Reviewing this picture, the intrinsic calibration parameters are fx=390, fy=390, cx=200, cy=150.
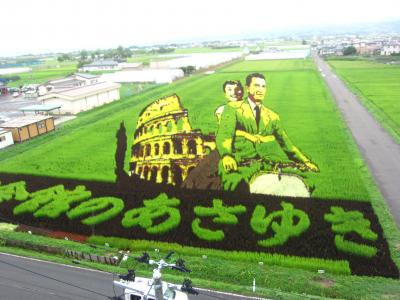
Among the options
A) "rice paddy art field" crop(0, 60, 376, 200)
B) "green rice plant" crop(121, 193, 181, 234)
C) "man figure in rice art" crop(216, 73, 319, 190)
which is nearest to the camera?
"green rice plant" crop(121, 193, 181, 234)

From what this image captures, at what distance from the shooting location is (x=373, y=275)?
14.5 meters

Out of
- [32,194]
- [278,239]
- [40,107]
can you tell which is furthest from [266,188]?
[40,107]

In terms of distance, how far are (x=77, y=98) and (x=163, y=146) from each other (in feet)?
110

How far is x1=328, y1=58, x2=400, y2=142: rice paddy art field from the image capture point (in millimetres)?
37694

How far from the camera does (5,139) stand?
3512 cm

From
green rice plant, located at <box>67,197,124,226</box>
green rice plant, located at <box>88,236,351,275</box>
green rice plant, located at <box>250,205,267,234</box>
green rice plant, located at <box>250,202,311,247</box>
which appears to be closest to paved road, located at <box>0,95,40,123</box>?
green rice plant, located at <box>67,197,124,226</box>

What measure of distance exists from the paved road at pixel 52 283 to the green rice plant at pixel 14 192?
23.7ft

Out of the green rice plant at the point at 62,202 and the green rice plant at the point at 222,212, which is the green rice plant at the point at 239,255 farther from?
the green rice plant at the point at 62,202

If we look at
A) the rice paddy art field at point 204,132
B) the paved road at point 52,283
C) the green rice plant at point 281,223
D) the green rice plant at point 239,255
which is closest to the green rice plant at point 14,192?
the rice paddy art field at point 204,132

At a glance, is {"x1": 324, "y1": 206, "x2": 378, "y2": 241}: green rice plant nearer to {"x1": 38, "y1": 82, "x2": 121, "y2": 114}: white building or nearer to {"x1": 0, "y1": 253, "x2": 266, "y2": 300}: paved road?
{"x1": 0, "y1": 253, "x2": 266, "y2": 300}: paved road

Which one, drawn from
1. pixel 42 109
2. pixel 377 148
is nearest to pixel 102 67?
pixel 42 109

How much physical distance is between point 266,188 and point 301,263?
23.9 ft

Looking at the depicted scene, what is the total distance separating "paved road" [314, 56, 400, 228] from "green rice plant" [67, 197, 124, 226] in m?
14.0

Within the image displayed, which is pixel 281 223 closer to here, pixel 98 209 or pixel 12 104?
pixel 98 209
